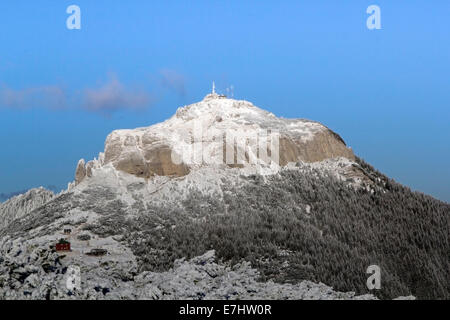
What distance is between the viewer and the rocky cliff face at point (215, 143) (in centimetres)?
6306

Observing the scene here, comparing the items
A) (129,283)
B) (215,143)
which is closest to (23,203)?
(215,143)

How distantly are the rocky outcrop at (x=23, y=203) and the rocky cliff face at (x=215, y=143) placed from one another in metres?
17.3

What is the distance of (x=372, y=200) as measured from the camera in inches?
2468

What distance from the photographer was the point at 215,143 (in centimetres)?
6506

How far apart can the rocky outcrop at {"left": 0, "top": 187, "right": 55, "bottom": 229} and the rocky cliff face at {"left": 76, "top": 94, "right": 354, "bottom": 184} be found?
17290mm

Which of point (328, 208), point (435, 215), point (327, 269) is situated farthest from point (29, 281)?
point (435, 215)

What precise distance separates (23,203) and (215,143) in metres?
34.8

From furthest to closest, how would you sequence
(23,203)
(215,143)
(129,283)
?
(23,203), (215,143), (129,283)

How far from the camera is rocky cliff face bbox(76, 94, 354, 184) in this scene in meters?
63.1

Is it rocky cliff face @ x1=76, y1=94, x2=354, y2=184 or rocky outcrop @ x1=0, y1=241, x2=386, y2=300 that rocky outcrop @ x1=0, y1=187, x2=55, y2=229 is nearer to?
rocky cliff face @ x1=76, y1=94, x2=354, y2=184

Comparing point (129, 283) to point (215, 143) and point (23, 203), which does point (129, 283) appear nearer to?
point (215, 143)

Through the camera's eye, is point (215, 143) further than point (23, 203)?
No

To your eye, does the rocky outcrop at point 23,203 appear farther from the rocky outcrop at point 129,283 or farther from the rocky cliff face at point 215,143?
the rocky outcrop at point 129,283
